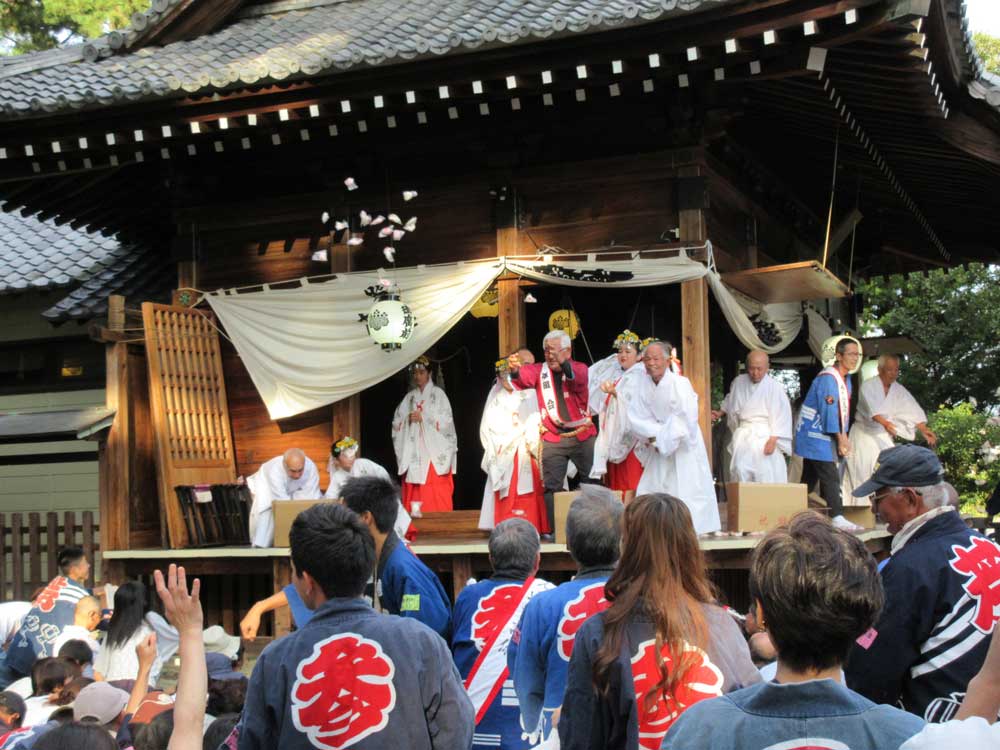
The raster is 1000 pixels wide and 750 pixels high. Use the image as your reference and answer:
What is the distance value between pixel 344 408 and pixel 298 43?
3.11 meters

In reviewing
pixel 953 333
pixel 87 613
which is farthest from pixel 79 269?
pixel 953 333

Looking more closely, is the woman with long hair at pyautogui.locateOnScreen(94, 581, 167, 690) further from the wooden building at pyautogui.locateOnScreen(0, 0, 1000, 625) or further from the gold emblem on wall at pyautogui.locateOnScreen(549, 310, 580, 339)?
the gold emblem on wall at pyautogui.locateOnScreen(549, 310, 580, 339)

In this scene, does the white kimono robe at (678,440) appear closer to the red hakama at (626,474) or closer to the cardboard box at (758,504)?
the cardboard box at (758,504)

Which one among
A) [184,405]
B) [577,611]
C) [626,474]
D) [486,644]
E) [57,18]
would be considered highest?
[57,18]

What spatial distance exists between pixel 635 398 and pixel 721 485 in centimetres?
191

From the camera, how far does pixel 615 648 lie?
114 inches

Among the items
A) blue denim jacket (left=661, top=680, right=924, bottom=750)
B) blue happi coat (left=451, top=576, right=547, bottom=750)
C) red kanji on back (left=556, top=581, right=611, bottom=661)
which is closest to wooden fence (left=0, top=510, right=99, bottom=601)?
blue happi coat (left=451, top=576, right=547, bottom=750)

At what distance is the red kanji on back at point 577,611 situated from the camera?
337cm

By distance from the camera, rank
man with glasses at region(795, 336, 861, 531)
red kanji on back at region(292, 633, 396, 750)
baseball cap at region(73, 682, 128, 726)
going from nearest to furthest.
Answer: red kanji on back at region(292, 633, 396, 750)
baseball cap at region(73, 682, 128, 726)
man with glasses at region(795, 336, 861, 531)

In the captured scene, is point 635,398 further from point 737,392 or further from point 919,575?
point 919,575

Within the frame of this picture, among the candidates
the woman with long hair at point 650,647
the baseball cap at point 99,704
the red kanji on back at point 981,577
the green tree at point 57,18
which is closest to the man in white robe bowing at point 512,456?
the baseball cap at point 99,704

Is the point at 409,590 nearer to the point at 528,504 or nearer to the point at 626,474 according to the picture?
the point at 626,474

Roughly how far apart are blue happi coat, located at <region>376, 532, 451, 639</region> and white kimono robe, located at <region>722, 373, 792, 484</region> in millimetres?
5585

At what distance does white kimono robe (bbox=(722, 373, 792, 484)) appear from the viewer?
9352 millimetres
